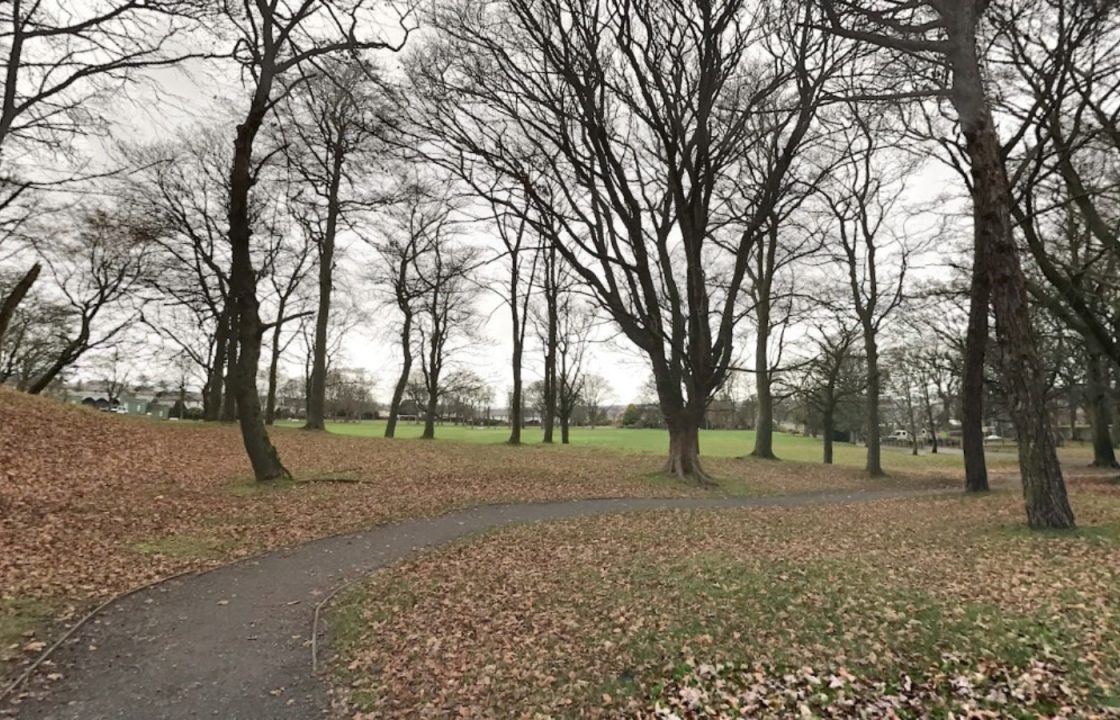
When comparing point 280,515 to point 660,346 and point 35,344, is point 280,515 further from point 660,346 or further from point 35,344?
point 35,344

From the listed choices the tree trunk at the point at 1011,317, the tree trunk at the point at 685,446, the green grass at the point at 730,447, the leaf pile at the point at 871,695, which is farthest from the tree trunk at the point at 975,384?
the green grass at the point at 730,447

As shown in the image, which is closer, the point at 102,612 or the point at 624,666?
the point at 624,666

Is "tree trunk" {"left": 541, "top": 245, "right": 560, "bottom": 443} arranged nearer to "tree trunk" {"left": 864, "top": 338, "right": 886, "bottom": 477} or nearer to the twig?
"tree trunk" {"left": 864, "top": 338, "right": 886, "bottom": 477}

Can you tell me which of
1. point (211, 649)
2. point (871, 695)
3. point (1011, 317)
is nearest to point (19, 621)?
point (211, 649)

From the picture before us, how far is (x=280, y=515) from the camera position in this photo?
10.5m

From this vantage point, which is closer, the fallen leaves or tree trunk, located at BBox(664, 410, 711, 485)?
the fallen leaves

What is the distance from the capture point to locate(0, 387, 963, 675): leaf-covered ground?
23.5 ft

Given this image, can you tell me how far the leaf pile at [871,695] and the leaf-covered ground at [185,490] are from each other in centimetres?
559

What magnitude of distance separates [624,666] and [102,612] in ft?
17.2

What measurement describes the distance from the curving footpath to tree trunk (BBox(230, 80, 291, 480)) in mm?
4620

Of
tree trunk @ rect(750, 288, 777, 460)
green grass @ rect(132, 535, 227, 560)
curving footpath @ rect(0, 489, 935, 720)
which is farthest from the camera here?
tree trunk @ rect(750, 288, 777, 460)

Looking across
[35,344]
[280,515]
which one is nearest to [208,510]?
[280,515]

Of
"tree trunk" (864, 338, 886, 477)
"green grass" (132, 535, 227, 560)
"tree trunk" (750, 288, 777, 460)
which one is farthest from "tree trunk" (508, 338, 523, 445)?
"green grass" (132, 535, 227, 560)

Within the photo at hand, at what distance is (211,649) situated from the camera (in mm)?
5473
